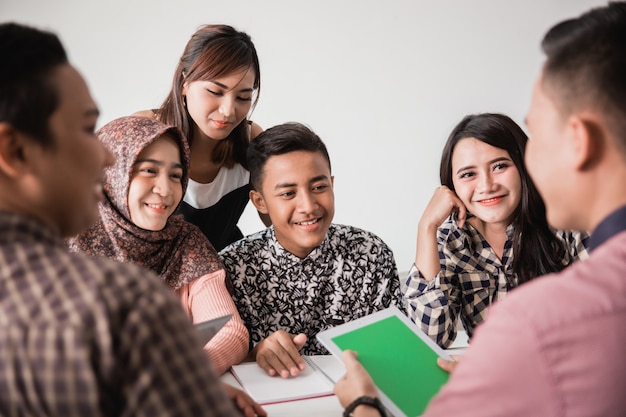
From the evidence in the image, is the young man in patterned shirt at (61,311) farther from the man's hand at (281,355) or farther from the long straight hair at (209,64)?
the long straight hair at (209,64)

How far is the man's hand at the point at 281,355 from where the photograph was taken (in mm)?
1443

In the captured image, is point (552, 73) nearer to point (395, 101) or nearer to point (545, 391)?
point (545, 391)

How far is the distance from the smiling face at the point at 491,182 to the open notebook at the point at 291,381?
667 millimetres

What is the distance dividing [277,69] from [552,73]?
257 centimetres

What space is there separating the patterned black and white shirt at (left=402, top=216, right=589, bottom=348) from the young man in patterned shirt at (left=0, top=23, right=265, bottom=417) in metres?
1.22

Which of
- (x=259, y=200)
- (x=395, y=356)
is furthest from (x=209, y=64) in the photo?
(x=395, y=356)

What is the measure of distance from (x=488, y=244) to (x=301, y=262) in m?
0.58

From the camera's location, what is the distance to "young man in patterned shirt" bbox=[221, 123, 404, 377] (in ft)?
5.83

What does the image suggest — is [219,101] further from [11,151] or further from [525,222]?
[11,151]

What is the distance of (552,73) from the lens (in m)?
0.89

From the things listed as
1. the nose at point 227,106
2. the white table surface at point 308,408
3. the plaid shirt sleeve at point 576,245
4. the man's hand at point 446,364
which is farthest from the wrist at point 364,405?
the nose at point 227,106

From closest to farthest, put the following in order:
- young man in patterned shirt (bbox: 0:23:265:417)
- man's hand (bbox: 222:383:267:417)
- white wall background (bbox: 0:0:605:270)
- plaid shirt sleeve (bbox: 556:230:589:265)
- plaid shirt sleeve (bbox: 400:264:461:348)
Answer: young man in patterned shirt (bbox: 0:23:265:417), man's hand (bbox: 222:383:267:417), plaid shirt sleeve (bbox: 400:264:461:348), plaid shirt sleeve (bbox: 556:230:589:265), white wall background (bbox: 0:0:605:270)

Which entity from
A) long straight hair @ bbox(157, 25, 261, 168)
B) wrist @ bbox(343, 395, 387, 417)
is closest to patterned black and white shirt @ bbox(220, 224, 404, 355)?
long straight hair @ bbox(157, 25, 261, 168)

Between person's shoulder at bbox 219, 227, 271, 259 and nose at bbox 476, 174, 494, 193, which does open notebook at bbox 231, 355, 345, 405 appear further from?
nose at bbox 476, 174, 494, 193
